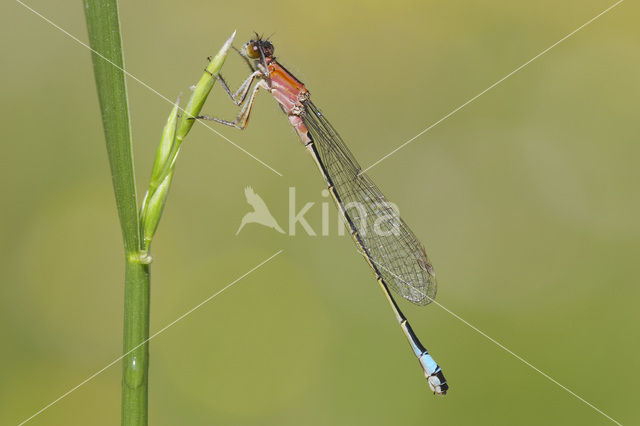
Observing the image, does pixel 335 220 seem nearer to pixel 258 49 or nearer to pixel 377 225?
pixel 377 225

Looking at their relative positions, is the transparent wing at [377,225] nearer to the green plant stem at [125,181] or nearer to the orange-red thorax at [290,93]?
the orange-red thorax at [290,93]

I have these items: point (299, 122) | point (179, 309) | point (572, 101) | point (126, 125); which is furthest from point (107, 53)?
point (572, 101)

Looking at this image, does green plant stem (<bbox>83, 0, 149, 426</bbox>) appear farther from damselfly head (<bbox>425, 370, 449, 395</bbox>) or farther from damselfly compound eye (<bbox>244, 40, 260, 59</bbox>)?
damselfly head (<bbox>425, 370, 449, 395</bbox>)

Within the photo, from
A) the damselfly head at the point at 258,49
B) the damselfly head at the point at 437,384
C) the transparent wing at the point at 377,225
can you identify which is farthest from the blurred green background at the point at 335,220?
the damselfly head at the point at 258,49

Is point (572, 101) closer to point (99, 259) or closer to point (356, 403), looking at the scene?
point (356, 403)

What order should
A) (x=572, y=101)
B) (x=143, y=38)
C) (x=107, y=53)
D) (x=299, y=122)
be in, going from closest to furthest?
(x=107, y=53) → (x=299, y=122) → (x=143, y=38) → (x=572, y=101)

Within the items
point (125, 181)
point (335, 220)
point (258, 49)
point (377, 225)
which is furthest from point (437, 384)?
point (125, 181)
